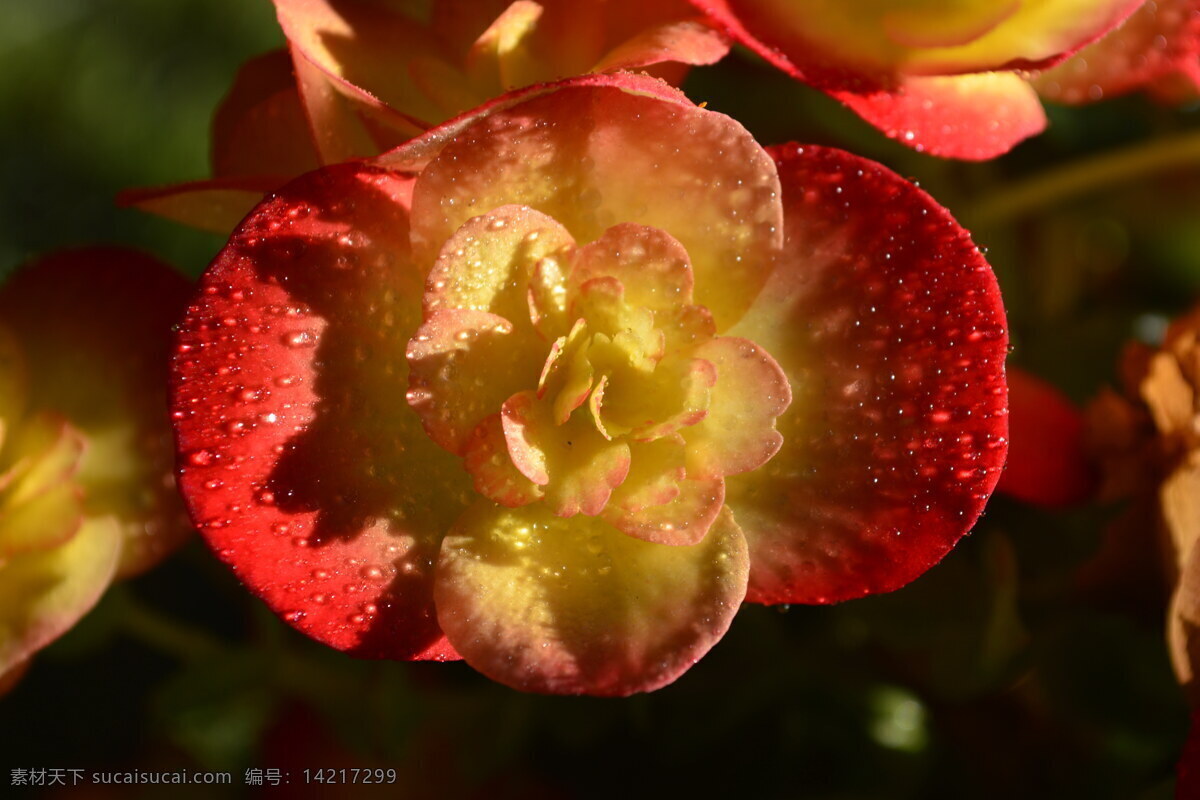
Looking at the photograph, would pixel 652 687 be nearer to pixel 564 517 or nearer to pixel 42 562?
pixel 564 517

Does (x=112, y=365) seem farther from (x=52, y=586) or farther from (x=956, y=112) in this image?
(x=956, y=112)

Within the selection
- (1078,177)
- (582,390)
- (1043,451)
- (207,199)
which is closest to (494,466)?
(582,390)

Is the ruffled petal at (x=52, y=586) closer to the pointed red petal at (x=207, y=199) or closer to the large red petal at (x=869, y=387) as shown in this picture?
the pointed red petal at (x=207, y=199)

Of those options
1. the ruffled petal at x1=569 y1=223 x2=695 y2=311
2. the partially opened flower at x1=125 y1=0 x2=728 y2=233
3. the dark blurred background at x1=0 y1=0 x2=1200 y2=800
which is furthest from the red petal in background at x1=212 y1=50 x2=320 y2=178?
the dark blurred background at x1=0 y1=0 x2=1200 y2=800

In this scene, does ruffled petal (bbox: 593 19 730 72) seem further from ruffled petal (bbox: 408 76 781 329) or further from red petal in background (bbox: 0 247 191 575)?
Result: red petal in background (bbox: 0 247 191 575)

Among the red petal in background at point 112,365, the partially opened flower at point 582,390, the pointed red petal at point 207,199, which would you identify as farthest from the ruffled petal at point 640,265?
the red petal in background at point 112,365
